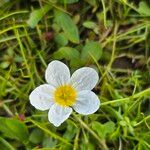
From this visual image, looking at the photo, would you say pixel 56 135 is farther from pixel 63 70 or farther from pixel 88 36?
pixel 88 36

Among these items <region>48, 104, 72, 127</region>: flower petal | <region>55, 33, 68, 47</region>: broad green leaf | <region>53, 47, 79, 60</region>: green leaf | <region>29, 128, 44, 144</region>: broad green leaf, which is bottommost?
<region>29, 128, 44, 144</region>: broad green leaf

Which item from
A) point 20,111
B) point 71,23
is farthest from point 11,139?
point 71,23

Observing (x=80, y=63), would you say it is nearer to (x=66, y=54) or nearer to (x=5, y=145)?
(x=66, y=54)

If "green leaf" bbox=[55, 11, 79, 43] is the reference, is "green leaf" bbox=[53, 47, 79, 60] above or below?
below

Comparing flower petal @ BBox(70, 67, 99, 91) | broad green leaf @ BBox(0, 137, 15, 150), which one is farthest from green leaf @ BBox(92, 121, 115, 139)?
broad green leaf @ BBox(0, 137, 15, 150)

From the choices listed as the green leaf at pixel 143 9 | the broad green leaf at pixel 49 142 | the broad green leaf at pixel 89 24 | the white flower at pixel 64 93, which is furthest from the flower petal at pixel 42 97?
the green leaf at pixel 143 9

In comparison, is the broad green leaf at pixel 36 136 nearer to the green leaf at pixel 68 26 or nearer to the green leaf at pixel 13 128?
the green leaf at pixel 13 128

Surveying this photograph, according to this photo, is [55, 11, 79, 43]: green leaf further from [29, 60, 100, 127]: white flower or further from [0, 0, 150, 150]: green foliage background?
[29, 60, 100, 127]: white flower
